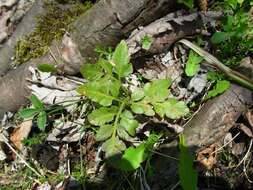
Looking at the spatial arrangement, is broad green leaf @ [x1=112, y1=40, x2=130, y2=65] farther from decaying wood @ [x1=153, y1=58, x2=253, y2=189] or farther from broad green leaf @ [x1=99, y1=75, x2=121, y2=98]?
decaying wood @ [x1=153, y1=58, x2=253, y2=189]

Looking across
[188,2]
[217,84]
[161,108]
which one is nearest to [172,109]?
[161,108]

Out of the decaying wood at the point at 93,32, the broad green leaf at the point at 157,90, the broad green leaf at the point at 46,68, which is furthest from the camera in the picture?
the broad green leaf at the point at 46,68

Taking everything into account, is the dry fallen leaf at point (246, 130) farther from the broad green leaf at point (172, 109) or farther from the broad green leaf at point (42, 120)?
the broad green leaf at point (42, 120)

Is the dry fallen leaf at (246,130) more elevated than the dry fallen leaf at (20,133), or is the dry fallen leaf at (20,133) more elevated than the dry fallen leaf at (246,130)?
the dry fallen leaf at (20,133)

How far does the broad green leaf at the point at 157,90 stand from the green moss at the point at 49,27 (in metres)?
0.85

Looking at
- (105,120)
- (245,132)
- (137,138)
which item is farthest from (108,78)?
(245,132)

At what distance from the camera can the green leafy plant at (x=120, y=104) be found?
221cm

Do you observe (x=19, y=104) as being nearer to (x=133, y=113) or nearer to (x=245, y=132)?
(x=133, y=113)

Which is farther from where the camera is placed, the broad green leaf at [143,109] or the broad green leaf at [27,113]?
the broad green leaf at [27,113]

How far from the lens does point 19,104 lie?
294 cm

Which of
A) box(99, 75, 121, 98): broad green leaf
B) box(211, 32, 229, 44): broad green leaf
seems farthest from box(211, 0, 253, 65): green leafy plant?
box(99, 75, 121, 98): broad green leaf

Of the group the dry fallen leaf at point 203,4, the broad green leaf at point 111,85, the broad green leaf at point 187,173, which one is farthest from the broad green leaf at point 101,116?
the dry fallen leaf at point 203,4

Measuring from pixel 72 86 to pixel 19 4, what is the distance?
3.55 feet

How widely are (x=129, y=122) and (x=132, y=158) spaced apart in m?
0.20
